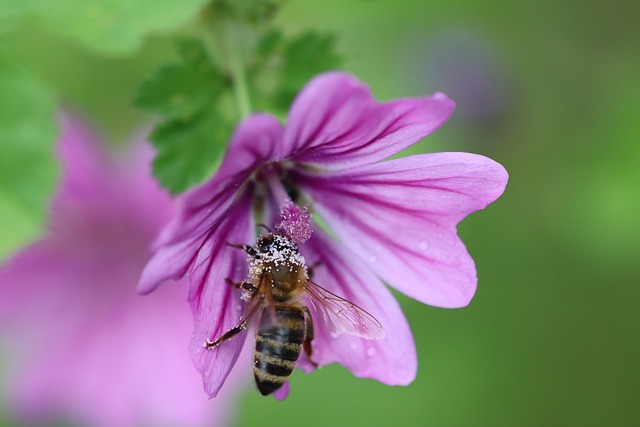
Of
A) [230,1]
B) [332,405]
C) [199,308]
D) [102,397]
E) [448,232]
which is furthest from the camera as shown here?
[332,405]

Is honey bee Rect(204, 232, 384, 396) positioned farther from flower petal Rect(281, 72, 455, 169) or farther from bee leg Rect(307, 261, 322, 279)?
flower petal Rect(281, 72, 455, 169)

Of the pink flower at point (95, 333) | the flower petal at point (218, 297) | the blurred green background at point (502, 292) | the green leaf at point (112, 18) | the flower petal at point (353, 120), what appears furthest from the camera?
the blurred green background at point (502, 292)

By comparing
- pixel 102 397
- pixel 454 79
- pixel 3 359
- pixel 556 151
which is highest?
pixel 454 79

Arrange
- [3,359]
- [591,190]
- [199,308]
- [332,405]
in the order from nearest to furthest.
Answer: [199,308] → [3,359] → [591,190] → [332,405]

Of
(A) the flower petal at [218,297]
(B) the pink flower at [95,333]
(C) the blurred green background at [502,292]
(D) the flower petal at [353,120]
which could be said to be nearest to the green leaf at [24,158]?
(A) the flower petal at [218,297]

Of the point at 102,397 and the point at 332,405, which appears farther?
the point at 332,405

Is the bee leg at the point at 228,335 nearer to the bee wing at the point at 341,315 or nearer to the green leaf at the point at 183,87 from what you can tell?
the bee wing at the point at 341,315

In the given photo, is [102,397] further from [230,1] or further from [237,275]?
[230,1]

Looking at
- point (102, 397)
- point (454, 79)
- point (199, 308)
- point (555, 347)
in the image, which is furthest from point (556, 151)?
point (199, 308)
